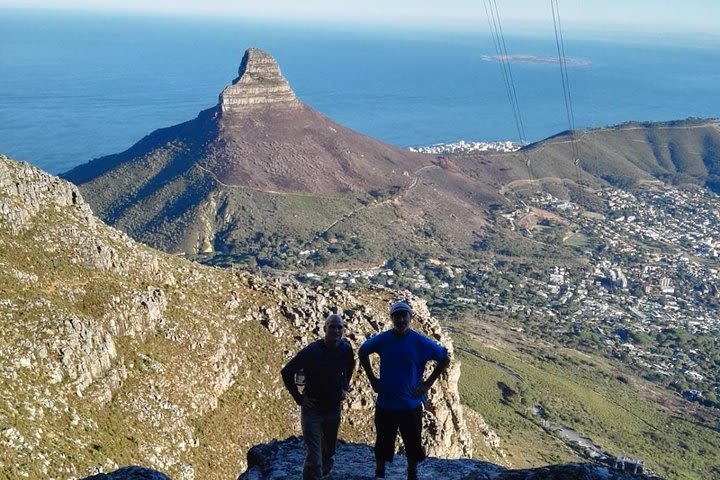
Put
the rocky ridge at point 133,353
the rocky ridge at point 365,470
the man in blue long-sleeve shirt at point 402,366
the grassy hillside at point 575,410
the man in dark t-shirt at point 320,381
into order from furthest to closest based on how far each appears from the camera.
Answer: the grassy hillside at point 575,410 → the rocky ridge at point 133,353 → the rocky ridge at point 365,470 → the man in dark t-shirt at point 320,381 → the man in blue long-sleeve shirt at point 402,366

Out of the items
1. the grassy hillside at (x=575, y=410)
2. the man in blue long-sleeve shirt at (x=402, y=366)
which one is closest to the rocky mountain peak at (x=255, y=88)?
the grassy hillside at (x=575, y=410)

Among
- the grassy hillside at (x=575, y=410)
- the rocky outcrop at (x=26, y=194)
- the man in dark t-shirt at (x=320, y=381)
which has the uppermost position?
the rocky outcrop at (x=26, y=194)

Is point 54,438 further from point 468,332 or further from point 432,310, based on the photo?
point 432,310

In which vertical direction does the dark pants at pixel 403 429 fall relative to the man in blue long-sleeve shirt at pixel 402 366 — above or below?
below

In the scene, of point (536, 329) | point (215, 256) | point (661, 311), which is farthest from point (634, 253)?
point (215, 256)

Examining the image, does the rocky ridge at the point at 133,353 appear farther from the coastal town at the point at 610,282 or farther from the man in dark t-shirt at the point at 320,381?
the coastal town at the point at 610,282

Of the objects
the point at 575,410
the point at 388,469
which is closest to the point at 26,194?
the point at 388,469

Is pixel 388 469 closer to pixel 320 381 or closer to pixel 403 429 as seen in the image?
pixel 403 429

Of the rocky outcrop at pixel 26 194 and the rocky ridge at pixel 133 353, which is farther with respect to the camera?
the rocky outcrop at pixel 26 194
